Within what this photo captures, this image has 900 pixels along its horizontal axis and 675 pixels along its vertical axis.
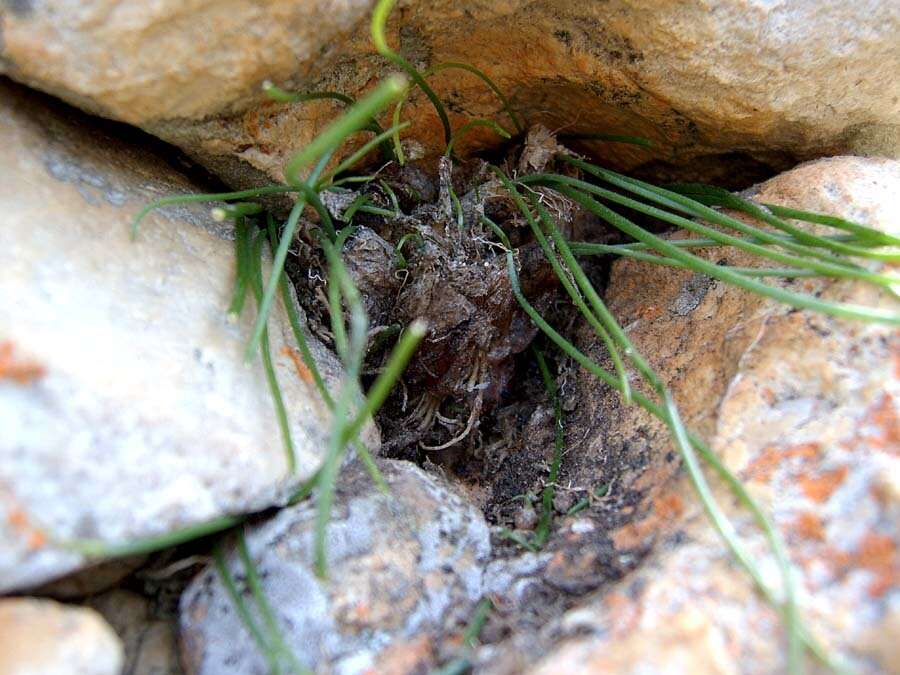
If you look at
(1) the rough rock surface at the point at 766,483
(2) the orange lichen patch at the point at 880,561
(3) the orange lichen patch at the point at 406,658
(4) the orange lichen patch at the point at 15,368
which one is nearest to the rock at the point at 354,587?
(3) the orange lichen patch at the point at 406,658

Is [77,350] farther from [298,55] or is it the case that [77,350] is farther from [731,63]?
[731,63]

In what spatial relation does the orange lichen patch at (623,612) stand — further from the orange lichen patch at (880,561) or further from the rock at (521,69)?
the rock at (521,69)

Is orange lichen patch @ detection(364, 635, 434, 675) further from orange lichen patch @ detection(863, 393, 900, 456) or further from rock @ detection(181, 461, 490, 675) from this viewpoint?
orange lichen patch @ detection(863, 393, 900, 456)

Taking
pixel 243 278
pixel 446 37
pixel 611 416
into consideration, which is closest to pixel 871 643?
pixel 611 416

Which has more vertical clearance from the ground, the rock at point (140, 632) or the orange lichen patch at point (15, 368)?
the orange lichen patch at point (15, 368)

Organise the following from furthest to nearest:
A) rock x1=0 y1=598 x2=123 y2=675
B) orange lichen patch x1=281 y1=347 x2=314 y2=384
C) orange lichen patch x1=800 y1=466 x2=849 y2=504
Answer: orange lichen patch x1=281 y1=347 x2=314 y2=384
orange lichen patch x1=800 y1=466 x2=849 y2=504
rock x1=0 y1=598 x2=123 y2=675

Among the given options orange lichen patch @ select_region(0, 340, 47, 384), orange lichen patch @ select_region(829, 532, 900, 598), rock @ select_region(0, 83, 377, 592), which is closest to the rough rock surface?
orange lichen patch @ select_region(829, 532, 900, 598)
